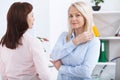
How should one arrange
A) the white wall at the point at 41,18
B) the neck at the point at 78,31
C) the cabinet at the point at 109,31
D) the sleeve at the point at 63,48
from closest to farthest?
1. the sleeve at the point at 63,48
2. the neck at the point at 78,31
3. the white wall at the point at 41,18
4. the cabinet at the point at 109,31

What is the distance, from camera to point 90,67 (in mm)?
1713

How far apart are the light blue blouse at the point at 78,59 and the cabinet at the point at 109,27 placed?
151 centimetres

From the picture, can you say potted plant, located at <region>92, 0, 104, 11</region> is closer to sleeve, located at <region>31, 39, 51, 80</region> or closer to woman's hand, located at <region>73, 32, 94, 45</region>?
woman's hand, located at <region>73, 32, 94, 45</region>

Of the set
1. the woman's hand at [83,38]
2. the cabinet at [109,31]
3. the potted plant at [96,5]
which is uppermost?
the potted plant at [96,5]

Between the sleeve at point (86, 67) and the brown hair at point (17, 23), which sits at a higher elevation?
the brown hair at point (17, 23)

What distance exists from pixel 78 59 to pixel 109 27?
165 cm

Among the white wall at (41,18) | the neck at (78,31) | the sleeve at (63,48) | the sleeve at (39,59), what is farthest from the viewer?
the white wall at (41,18)

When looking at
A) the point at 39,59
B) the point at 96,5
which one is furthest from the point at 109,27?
the point at 39,59

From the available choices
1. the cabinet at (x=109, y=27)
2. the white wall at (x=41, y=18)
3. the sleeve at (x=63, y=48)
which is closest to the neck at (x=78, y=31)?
the sleeve at (x=63, y=48)

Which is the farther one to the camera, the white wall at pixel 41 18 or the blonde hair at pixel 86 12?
the white wall at pixel 41 18

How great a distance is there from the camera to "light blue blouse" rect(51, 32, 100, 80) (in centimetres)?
171

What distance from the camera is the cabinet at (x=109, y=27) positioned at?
3.21 m

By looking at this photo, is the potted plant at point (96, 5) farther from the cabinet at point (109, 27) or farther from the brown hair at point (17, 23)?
the brown hair at point (17, 23)

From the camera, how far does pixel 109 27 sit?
3.23 metres
